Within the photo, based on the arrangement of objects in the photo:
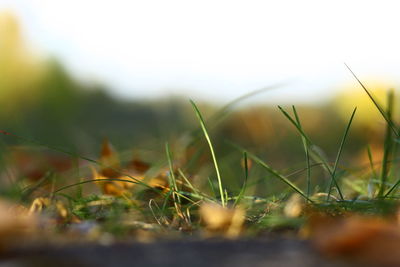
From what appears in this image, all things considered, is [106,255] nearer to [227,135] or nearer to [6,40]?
[227,135]

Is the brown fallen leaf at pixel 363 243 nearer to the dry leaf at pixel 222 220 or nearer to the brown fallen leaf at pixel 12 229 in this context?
the dry leaf at pixel 222 220

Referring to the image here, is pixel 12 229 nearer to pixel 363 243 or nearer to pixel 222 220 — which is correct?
pixel 222 220

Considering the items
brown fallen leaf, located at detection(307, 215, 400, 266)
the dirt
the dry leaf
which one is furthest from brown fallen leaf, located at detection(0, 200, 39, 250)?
brown fallen leaf, located at detection(307, 215, 400, 266)

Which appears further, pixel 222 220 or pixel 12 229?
pixel 222 220

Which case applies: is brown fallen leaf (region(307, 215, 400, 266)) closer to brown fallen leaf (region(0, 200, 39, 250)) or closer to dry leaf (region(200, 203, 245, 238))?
dry leaf (region(200, 203, 245, 238))

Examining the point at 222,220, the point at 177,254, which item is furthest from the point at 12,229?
the point at 222,220

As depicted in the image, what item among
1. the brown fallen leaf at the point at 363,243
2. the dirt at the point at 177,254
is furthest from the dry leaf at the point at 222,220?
the brown fallen leaf at the point at 363,243

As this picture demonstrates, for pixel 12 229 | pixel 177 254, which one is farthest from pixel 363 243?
pixel 12 229
